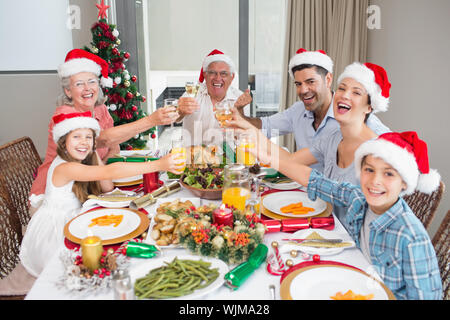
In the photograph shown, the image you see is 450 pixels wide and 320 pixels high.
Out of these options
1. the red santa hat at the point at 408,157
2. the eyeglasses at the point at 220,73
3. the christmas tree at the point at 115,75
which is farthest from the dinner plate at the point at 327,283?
the christmas tree at the point at 115,75

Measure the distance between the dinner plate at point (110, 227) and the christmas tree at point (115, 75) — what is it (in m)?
2.38

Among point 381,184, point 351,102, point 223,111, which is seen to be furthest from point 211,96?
point 381,184

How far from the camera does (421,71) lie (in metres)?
2.72

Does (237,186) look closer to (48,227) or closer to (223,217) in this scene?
(223,217)

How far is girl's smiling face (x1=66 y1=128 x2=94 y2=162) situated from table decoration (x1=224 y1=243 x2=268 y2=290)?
0.97m

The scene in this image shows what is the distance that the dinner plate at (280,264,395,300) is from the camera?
1.00m

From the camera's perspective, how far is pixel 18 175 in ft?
7.03

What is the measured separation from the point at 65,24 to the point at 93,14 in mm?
344

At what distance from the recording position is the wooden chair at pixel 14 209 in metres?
1.65

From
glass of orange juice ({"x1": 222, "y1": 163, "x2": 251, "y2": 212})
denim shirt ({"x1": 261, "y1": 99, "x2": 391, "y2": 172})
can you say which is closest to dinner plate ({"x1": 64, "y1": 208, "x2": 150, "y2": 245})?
glass of orange juice ({"x1": 222, "y1": 163, "x2": 251, "y2": 212})

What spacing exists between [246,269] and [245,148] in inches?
29.8

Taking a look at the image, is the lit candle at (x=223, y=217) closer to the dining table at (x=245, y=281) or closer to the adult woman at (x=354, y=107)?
the dining table at (x=245, y=281)

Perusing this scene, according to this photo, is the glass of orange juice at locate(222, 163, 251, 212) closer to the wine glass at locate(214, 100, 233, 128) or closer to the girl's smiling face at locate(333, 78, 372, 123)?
the wine glass at locate(214, 100, 233, 128)

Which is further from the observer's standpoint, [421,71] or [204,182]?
[421,71]
